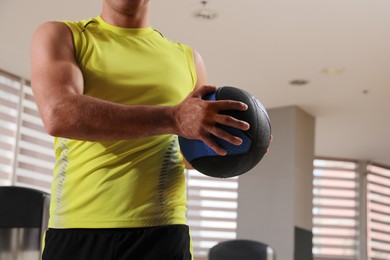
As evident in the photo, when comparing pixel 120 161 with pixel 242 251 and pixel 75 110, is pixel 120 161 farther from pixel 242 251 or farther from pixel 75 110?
pixel 242 251

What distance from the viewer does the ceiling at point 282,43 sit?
182 inches

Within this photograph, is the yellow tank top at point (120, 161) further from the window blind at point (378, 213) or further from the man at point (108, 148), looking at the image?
the window blind at point (378, 213)

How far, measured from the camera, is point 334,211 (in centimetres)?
850

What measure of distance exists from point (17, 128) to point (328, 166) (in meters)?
4.12

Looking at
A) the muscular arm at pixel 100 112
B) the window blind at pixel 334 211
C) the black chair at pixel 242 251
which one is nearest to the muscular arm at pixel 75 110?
the muscular arm at pixel 100 112

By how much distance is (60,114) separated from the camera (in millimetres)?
1253

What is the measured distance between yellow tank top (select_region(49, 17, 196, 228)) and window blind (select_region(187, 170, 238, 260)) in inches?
231

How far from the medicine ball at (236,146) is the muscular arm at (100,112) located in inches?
1.9

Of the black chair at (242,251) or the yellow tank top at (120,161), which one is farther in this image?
the black chair at (242,251)

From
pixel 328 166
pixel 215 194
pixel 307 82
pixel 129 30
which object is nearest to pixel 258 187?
pixel 215 194

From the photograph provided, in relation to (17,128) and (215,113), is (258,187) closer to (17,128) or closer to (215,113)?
(17,128)

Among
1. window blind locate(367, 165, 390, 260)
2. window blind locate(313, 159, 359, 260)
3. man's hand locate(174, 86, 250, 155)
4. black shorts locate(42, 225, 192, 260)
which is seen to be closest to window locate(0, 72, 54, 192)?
window blind locate(313, 159, 359, 260)

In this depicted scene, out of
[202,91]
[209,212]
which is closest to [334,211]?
[209,212]

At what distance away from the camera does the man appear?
1.24m
